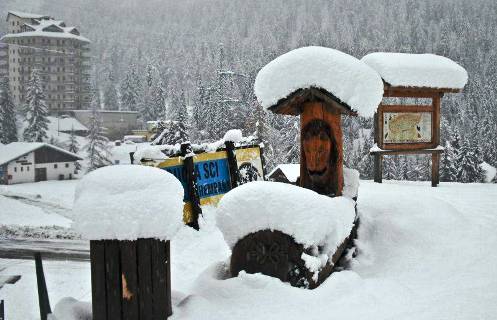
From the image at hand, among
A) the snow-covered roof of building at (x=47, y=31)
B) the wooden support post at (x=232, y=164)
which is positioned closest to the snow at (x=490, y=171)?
the wooden support post at (x=232, y=164)

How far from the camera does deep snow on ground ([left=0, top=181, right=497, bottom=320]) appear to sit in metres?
3.33

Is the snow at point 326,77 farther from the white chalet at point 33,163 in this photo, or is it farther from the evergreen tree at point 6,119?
the evergreen tree at point 6,119

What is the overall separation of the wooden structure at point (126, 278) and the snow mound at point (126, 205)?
0.09 metres

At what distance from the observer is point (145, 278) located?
2.98m

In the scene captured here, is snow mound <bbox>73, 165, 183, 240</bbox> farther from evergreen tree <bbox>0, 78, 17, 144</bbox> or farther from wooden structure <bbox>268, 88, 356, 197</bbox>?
evergreen tree <bbox>0, 78, 17, 144</bbox>

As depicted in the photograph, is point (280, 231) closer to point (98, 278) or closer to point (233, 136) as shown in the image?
point (98, 278)

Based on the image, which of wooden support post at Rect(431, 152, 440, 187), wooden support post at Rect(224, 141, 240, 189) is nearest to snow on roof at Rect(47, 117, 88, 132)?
wooden support post at Rect(224, 141, 240, 189)

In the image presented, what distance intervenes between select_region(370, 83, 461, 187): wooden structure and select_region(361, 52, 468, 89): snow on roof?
29 centimetres

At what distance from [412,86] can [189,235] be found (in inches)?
216

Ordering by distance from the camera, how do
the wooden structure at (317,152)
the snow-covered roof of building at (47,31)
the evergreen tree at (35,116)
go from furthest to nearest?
1. the snow-covered roof of building at (47,31)
2. the evergreen tree at (35,116)
3. the wooden structure at (317,152)

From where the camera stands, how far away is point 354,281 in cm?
401

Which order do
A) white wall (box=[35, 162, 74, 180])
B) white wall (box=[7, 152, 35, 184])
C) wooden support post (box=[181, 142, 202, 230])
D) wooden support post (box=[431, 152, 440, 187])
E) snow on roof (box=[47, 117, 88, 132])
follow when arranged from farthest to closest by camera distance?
snow on roof (box=[47, 117, 88, 132]) → white wall (box=[35, 162, 74, 180]) → white wall (box=[7, 152, 35, 184]) → wooden support post (box=[431, 152, 440, 187]) → wooden support post (box=[181, 142, 202, 230])

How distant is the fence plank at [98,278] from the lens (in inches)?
116

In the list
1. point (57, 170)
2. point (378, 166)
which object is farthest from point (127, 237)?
point (57, 170)
